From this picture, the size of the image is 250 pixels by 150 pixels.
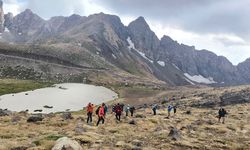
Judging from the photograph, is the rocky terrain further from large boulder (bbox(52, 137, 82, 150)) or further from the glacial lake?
the glacial lake

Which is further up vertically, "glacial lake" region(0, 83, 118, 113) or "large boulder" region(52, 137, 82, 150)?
"glacial lake" region(0, 83, 118, 113)

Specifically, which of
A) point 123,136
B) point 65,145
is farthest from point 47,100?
point 65,145

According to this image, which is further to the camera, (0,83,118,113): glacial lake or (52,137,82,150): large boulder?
(0,83,118,113): glacial lake

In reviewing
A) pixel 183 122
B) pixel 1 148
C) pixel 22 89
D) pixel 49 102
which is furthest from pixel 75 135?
pixel 22 89

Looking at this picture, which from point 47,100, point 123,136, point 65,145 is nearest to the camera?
point 65,145

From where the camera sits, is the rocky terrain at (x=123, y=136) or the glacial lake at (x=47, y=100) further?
the glacial lake at (x=47, y=100)

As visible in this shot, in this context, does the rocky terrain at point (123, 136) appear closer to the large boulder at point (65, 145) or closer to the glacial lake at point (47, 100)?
the large boulder at point (65, 145)

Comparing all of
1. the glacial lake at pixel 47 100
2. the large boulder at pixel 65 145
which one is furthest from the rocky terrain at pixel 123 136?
the glacial lake at pixel 47 100

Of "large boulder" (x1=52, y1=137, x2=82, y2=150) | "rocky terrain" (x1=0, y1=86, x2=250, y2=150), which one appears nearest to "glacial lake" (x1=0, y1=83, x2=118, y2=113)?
"rocky terrain" (x1=0, y1=86, x2=250, y2=150)

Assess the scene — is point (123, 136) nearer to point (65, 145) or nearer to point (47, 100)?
point (65, 145)

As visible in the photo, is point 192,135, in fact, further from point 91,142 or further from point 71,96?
point 71,96

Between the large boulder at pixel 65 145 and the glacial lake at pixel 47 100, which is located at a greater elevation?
the glacial lake at pixel 47 100

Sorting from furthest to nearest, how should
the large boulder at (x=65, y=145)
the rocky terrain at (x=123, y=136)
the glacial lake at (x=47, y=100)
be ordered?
the glacial lake at (x=47, y=100) → the rocky terrain at (x=123, y=136) → the large boulder at (x=65, y=145)

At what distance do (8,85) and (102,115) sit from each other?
143 meters
